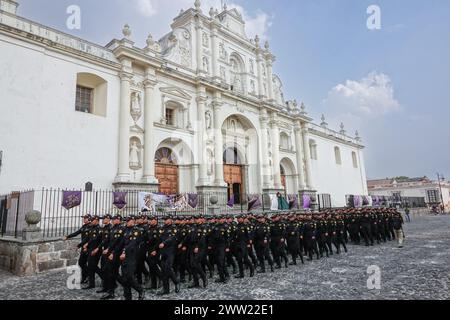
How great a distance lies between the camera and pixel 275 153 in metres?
23.6

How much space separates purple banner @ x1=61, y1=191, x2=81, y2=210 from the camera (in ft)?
36.5

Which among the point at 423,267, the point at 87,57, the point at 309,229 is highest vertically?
the point at 87,57

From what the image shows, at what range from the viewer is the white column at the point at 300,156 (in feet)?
86.0

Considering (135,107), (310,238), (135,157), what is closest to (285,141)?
(135,107)

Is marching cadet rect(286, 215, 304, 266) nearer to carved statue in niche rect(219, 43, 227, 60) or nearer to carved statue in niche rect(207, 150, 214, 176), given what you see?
carved statue in niche rect(207, 150, 214, 176)

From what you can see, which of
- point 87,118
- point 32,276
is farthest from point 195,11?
point 32,276

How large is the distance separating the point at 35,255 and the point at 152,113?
31.3 feet

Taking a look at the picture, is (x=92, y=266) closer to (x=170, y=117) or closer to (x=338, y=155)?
(x=170, y=117)

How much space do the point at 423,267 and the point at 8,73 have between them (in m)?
15.8

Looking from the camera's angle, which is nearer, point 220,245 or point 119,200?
point 220,245

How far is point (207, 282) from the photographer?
284 inches

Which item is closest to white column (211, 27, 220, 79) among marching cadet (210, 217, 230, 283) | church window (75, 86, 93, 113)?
church window (75, 86, 93, 113)

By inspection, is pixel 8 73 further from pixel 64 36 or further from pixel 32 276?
pixel 32 276

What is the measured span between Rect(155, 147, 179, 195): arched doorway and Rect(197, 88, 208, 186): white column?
1494 mm
